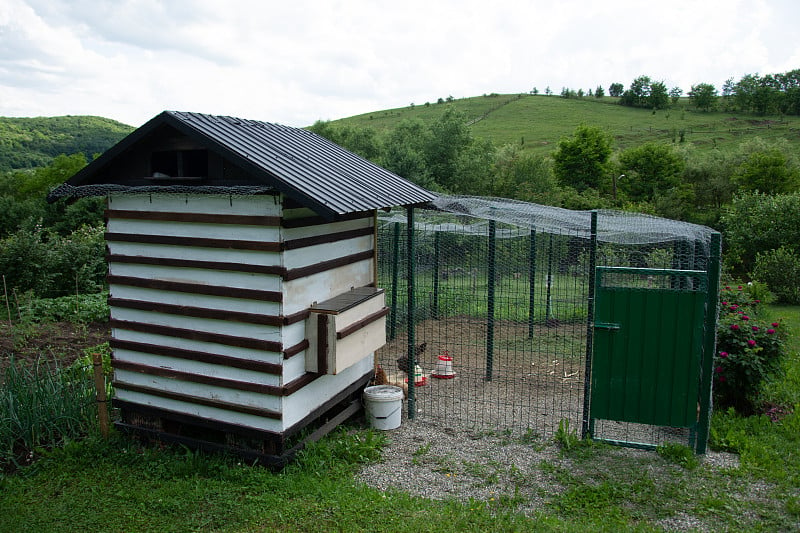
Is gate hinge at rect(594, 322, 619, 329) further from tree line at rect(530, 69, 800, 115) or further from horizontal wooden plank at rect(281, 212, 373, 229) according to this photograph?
tree line at rect(530, 69, 800, 115)

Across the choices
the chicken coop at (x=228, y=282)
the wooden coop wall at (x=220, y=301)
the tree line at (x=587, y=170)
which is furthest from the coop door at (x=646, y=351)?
the tree line at (x=587, y=170)

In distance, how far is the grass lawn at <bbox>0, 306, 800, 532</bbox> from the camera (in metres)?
4.60

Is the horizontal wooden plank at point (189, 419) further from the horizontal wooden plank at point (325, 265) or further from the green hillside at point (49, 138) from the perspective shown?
the green hillside at point (49, 138)

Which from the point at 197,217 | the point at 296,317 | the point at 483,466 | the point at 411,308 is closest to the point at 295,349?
the point at 296,317

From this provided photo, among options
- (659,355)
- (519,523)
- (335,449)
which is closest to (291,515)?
(335,449)

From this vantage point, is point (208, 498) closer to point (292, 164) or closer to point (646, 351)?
point (292, 164)

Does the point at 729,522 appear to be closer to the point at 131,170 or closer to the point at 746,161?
the point at 131,170

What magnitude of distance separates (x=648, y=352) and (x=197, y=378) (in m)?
4.63

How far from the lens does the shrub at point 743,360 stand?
658 cm

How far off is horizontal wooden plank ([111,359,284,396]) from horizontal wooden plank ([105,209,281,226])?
151 cm

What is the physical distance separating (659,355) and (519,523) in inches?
98.3

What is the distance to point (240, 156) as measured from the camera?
16.6 ft

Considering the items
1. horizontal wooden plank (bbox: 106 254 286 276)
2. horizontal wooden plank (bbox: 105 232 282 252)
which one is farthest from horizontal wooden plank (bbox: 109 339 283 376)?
horizontal wooden plank (bbox: 105 232 282 252)

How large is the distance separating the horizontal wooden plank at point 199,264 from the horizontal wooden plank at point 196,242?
0.51 feet
